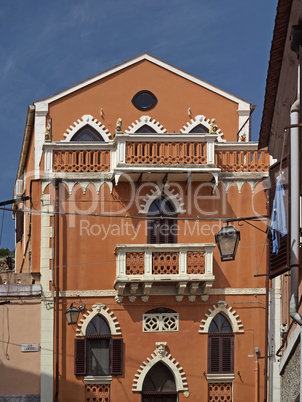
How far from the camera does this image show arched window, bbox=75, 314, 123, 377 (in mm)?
27875

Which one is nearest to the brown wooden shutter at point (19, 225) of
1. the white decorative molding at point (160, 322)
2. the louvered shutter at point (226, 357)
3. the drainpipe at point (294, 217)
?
the white decorative molding at point (160, 322)

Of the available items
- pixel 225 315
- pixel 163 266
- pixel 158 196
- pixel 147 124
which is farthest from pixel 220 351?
pixel 147 124

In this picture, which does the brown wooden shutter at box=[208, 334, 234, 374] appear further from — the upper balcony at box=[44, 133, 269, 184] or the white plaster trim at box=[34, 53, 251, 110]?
the white plaster trim at box=[34, 53, 251, 110]

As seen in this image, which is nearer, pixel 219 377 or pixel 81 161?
pixel 219 377

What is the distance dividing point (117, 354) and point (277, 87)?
12.2 m

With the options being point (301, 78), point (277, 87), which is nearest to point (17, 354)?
point (277, 87)

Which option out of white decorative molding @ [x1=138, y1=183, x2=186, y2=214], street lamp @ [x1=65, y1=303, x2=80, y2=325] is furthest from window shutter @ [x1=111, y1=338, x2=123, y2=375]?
white decorative molding @ [x1=138, y1=183, x2=186, y2=214]

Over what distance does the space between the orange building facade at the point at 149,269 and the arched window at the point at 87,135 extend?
1943 mm

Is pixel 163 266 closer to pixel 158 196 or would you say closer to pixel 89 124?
pixel 158 196

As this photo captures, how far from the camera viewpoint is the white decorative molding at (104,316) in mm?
28078

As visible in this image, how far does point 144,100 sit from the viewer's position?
32031 mm

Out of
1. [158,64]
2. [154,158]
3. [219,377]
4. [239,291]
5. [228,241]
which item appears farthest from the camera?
[158,64]

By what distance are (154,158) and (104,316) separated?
4510 millimetres

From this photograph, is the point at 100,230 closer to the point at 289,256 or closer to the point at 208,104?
the point at 208,104
